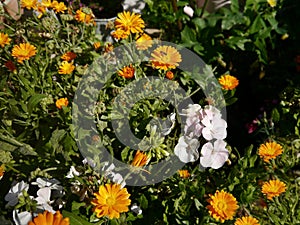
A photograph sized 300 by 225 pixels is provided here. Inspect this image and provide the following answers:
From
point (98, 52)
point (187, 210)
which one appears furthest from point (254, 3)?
point (187, 210)

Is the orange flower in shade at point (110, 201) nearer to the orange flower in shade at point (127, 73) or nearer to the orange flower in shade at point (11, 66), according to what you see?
the orange flower in shade at point (127, 73)

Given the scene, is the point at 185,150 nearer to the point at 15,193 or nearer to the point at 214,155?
the point at 214,155

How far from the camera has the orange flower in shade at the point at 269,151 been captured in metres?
1.49

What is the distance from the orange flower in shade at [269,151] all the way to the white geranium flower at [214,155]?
0.15 meters

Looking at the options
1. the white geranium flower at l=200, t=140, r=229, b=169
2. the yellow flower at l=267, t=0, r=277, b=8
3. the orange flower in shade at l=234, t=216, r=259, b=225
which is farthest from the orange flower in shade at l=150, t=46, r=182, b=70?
the yellow flower at l=267, t=0, r=277, b=8

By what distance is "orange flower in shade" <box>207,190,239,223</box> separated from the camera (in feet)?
4.29

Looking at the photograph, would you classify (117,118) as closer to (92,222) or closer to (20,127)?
(92,222)

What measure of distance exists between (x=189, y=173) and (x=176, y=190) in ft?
0.43

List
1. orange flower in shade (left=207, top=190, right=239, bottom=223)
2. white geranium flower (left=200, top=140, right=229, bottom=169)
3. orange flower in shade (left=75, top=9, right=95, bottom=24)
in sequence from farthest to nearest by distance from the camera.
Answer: orange flower in shade (left=75, top=9, right=95, bottom=24) → white geranium flower (left=200, top=140, right=229, bottom=169) → orange flower in shade (left=207, top=190, right=239, bottom=223)

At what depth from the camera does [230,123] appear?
2.20m

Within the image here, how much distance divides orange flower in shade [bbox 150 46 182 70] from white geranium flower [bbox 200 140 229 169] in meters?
0.29

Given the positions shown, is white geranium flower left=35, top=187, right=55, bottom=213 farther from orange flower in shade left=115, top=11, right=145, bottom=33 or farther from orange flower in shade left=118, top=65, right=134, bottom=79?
orange flower in shade left=115, top=11, right=145, bottom=33

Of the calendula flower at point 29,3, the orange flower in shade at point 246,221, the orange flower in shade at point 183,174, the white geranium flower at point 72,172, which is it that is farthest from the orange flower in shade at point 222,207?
the calendula flower at point 29,3

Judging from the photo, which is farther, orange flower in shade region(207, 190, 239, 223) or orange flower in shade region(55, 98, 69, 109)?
orange flower in shade region(55, 98, 69, 109)
